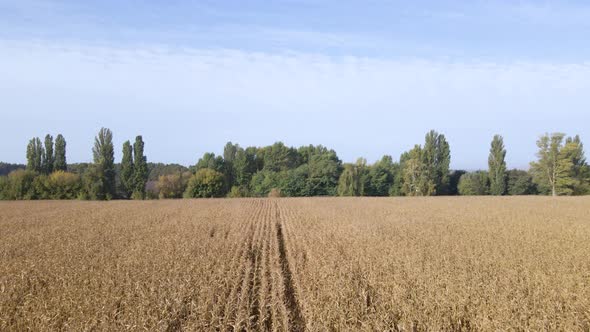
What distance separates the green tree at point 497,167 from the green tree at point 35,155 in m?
66.5

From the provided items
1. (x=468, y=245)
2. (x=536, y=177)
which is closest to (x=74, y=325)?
(x=468, y=245)

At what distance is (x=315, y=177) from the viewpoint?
80.4 m

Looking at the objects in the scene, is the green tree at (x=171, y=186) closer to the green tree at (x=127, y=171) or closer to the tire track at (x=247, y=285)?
the green tree at (x=127, y=171)

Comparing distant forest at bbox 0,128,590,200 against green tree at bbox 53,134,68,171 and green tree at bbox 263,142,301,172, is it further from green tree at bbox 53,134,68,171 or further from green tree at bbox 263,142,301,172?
green tree at bbox 263,142,301,172

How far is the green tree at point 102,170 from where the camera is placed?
6184 centimetres

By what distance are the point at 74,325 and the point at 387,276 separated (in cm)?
639

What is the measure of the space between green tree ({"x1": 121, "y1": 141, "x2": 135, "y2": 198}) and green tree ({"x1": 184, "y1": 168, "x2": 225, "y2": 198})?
8473 millimetres


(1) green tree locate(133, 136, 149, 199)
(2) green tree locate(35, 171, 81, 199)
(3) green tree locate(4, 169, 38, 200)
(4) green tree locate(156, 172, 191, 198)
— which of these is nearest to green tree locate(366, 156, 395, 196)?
(4) green tree locate(156, 172, 191, 198)

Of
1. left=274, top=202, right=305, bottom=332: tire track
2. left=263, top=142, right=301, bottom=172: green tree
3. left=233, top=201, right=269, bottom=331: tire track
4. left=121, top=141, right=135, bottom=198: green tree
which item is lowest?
left=274, top=202, right=305, bottom=332: tire track

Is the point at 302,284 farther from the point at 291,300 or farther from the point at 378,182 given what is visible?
the point at 378,182

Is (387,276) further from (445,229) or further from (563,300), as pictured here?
(445,229)

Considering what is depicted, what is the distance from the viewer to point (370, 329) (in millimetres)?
7031

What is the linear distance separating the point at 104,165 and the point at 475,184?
54110 mm

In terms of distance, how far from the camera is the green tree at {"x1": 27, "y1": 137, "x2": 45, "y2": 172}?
220ft
